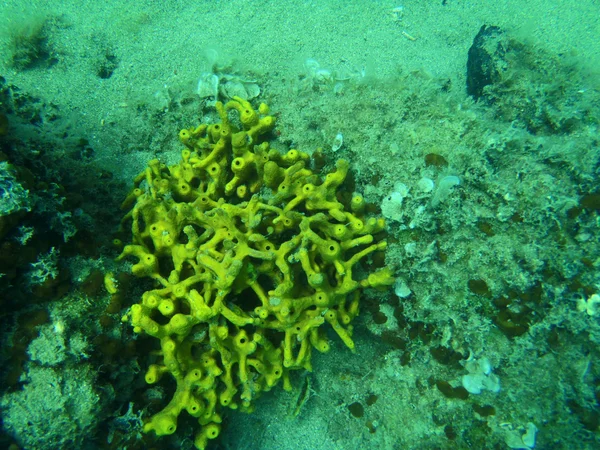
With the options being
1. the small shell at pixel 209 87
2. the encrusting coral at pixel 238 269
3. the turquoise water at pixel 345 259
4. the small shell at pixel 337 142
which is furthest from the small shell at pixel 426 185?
the small shell at pixel 209 87

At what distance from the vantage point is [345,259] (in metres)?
2.93

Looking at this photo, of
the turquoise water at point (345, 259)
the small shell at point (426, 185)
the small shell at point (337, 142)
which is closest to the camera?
the turquoise water at point (345, 259)

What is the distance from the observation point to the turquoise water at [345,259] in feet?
7.54

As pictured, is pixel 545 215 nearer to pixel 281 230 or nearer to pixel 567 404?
pixel 567 404

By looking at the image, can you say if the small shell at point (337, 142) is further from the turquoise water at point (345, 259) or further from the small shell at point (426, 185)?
the small shell at point (426, 185)

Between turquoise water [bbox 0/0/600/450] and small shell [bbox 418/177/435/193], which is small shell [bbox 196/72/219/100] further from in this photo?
small shell [bbox 418/177/435/193]

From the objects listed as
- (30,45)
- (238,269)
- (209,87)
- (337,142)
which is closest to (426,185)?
(337,142)

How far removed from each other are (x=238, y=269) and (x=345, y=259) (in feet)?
3.48

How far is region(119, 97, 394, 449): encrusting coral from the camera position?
243 cm

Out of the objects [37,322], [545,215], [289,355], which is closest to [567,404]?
[545,215]

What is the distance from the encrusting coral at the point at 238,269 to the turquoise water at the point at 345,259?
0.11 ft

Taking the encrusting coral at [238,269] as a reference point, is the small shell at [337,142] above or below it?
above

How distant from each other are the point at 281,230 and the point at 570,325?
7.61ft

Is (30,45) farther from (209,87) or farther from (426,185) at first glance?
(426,185)
